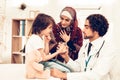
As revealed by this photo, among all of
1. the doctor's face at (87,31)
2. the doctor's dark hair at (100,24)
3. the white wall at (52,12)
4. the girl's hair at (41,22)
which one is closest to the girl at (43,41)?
the girl's hair at (41,22)

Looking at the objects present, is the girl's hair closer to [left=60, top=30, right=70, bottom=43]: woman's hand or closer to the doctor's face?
[left=60, top=30, right=70, bottom=43]: woman's hand

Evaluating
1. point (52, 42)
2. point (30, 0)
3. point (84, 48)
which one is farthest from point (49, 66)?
point (30, 0)

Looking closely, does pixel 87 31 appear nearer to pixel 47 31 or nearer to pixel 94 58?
pixel 94 58

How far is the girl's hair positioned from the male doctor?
0.30 meters

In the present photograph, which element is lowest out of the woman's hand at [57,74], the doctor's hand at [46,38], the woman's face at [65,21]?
the woman's hand at [57,74]

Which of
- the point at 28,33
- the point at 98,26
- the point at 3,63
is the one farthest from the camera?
the point at 3,63

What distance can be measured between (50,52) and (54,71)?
17 centimetres

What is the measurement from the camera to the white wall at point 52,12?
1981mm

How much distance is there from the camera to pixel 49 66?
203 centimetres

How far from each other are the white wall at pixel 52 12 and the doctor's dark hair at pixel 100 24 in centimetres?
5

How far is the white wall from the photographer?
1.98m

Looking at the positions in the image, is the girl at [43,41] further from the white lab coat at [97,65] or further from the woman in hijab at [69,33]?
the white lab coat at [97,65]

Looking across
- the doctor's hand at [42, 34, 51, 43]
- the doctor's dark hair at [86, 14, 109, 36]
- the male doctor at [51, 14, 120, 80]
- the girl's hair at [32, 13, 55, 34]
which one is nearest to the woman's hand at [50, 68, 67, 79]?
the male doctor at [51, 14, 120, 80]

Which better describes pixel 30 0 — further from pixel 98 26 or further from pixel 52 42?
pixel 98 26
